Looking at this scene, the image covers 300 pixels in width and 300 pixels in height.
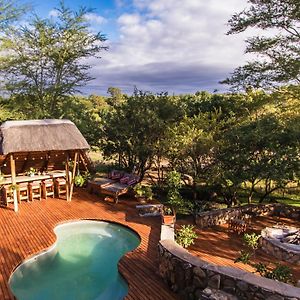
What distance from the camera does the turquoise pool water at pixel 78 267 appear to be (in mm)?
6711

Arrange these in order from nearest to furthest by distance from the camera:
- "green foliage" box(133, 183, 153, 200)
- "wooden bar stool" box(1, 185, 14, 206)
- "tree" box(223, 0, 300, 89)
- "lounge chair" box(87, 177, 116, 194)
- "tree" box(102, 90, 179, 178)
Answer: "tree" box(223, 0, 300, 89) → "wooden bar stool" box(1, 185, 14, 206) → "green foliage" box(133, 183, 153, 200) → "lounge chair" box(87, 177, 116, 194) → "tree" box(102, 90, 179, 178)

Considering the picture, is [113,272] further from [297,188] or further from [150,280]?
[297,188]

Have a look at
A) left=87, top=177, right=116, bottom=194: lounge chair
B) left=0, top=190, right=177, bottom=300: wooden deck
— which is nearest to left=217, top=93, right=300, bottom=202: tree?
left=0, top=190, right=177, bottom=300: wooden deck

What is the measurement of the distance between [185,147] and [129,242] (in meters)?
5.23

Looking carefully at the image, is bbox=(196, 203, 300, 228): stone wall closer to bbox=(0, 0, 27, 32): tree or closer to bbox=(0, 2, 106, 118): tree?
bbox=(0, 2, 106, 118): tree

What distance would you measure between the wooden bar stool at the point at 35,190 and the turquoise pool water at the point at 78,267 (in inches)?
116

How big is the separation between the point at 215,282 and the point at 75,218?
640cm

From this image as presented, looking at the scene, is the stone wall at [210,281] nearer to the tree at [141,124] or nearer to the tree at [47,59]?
the tree at [141,124]

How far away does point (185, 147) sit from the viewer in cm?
1310

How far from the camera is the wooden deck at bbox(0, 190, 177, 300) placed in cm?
675

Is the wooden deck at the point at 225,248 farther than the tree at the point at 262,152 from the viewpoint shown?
No

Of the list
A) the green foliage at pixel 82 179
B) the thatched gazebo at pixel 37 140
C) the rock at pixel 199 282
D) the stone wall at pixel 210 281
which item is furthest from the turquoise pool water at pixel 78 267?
the green foliage at pixel 82 179

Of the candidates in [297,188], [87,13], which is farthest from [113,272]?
[87,13]

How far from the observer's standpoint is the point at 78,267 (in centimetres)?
791
